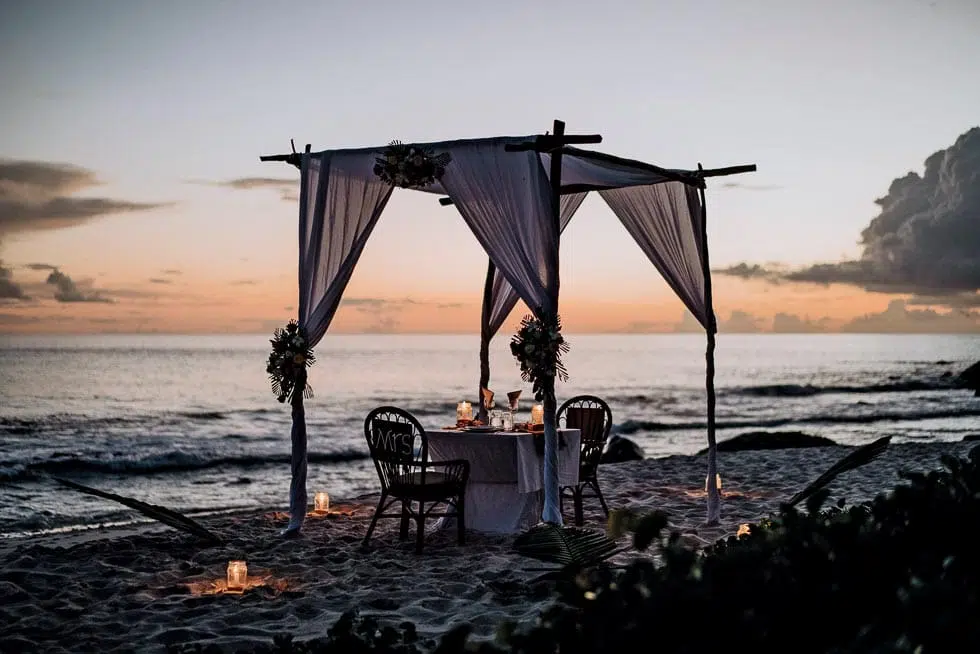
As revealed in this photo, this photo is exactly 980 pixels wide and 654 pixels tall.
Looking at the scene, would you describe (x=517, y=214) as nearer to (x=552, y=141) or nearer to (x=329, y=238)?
(x=552, y=141)

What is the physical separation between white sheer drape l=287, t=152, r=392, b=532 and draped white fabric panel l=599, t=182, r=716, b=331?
2.10 meters

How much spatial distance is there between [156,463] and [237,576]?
457 inches

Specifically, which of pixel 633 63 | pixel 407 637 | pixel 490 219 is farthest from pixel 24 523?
pixel 407 637

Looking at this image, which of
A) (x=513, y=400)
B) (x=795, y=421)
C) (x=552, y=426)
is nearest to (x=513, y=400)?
(x=513, y=400)

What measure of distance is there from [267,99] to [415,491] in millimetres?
7459

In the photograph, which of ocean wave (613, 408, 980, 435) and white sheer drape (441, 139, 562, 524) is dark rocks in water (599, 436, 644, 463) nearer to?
white sheer drape (441, 139, 562, 524)

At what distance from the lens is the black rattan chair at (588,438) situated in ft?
24.5

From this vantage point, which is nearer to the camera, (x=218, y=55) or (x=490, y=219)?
(x=490, y=219)

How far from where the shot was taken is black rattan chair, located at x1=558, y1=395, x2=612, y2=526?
7.48 m

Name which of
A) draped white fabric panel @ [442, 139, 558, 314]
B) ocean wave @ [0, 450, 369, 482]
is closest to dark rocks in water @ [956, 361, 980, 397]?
ocean wave @ [0, 450, 369, 482]

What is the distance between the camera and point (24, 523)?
32.0ft

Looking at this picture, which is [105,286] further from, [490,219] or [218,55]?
[490,219]

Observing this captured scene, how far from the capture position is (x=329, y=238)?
7.32 m

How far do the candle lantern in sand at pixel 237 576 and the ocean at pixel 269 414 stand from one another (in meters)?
3.19
